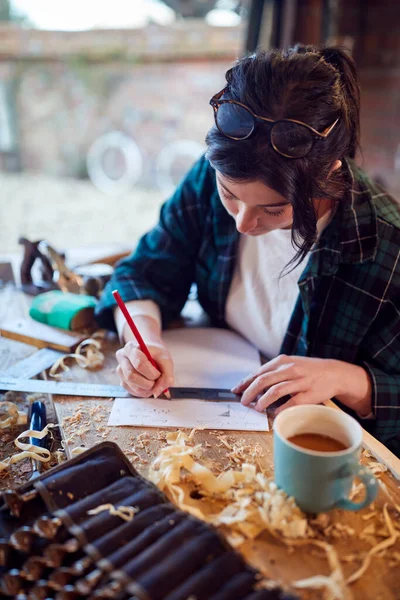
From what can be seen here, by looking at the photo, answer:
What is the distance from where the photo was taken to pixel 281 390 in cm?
97

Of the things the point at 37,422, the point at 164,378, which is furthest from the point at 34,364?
the point at 164,378

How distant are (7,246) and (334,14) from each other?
284 centimetres

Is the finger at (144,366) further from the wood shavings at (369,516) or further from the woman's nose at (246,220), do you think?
the wood shavings at (369,516)

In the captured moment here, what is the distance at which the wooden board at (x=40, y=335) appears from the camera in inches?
49.1

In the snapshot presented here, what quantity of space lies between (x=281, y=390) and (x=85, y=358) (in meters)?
0.47

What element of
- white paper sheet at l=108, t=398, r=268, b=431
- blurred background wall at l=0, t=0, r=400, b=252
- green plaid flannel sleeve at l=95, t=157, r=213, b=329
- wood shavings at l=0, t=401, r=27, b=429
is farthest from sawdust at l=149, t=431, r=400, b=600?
blurred background wall at l=0, t=0, r=400, b=252

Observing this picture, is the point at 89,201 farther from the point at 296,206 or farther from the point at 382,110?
the point at 296,206

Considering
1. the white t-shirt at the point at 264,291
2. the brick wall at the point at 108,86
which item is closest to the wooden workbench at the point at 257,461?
the white t-shirt at the point at 264,291

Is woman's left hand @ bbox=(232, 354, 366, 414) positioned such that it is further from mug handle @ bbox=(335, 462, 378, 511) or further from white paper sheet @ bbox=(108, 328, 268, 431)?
mug handle @ bbox=(335, 462, 378, 511)

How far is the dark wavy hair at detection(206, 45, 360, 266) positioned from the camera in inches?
34.2

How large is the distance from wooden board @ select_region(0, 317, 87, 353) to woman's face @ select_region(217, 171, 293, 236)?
20.4 inches

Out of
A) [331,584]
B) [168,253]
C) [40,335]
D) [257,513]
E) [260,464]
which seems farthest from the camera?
[168,253]

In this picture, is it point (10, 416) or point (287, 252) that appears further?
Answer: point (287, 252)

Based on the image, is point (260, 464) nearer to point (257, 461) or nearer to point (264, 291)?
point (257, 461)
